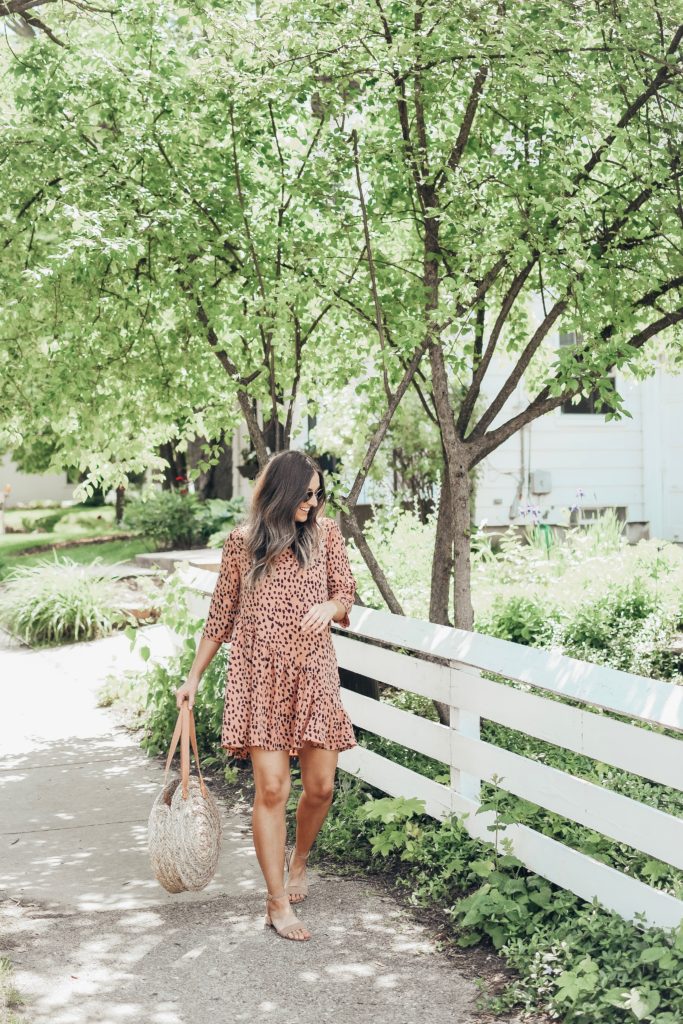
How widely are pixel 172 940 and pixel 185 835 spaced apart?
38 centimetres

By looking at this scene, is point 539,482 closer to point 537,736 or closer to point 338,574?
point 338,574

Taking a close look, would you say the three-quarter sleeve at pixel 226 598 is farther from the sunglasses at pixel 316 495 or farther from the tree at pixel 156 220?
the tree at pixel 156 220

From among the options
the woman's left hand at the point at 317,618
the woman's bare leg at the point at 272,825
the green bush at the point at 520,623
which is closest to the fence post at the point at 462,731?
the woman's left hand at the point at 317,618

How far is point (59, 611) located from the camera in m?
12.0

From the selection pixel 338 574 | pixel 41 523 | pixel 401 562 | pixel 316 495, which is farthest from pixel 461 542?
pixel 41 523

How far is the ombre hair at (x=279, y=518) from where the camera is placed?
460 centimetres

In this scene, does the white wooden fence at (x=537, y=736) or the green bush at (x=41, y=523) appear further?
the green bush at (x=41, y=523)

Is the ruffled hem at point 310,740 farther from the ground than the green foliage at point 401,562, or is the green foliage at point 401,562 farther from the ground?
the green foliage at point 401,562

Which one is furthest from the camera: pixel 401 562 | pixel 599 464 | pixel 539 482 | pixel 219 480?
pixel 219 480

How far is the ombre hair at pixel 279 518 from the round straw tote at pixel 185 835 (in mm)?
655

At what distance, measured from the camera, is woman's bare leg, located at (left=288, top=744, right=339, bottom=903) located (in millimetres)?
4664

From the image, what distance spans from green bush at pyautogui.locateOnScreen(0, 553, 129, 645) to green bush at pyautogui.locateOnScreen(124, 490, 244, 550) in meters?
4.57

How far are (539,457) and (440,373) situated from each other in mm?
10677

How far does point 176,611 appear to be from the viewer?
8227mm
